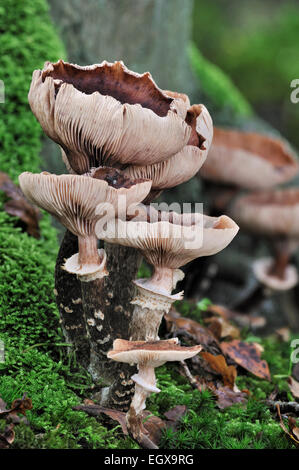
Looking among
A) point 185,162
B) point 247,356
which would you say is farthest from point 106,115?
point 247,356

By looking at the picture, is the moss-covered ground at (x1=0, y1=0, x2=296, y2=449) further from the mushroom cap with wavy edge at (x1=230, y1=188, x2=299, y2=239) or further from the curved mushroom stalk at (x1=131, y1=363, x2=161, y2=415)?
the mushroom cap with wavy edge at (x1=230, y1=188, x2=299, y2=239)

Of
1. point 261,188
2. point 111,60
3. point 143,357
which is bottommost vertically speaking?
point 143,357

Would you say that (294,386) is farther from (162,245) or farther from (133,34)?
(133,34)

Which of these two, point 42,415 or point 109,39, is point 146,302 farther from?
point 109,39

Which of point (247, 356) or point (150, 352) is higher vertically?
point (150, 352)

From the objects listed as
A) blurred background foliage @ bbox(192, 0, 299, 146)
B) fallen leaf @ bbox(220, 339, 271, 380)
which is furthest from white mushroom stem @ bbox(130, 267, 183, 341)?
blurred background foliage @ bbox(192, 0, 299, 146)

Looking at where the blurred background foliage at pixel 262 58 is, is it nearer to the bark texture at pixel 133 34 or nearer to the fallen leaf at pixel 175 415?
the bark texture at pixel 133 34
